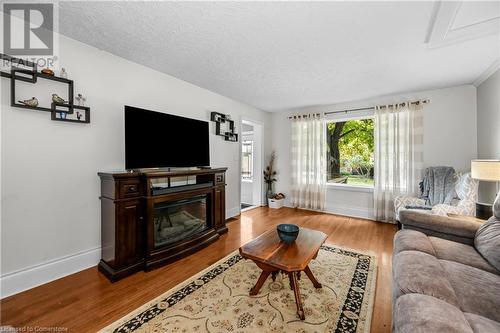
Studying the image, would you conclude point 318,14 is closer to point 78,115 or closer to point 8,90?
point 78,115

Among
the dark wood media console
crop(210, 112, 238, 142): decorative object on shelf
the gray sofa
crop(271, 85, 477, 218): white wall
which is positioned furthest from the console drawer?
crop(271, 85, 477, 218): white wall

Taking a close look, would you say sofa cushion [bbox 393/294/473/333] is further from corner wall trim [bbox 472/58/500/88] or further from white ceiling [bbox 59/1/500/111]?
corner wall trim [bbox 472/58/500/88]

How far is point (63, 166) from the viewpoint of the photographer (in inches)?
82.8

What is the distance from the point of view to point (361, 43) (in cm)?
218

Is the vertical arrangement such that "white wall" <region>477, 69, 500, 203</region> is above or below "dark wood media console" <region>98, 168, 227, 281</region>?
above

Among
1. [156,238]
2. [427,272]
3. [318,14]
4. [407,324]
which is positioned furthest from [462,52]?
[156,238]

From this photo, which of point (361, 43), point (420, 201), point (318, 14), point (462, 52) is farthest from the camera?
point (420, 201)

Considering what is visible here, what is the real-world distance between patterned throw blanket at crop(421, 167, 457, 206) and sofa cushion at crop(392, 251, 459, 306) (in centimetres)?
216

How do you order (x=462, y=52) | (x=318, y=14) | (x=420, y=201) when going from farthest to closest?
1. (x=420, y=201)
2. (x=462, y=52)
3. (x=318, y=14)

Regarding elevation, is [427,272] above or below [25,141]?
below

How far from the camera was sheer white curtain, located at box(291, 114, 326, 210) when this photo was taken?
461cm

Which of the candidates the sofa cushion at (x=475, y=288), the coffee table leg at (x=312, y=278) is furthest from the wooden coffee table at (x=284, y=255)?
the sofa cushion at (x=475, y=288)

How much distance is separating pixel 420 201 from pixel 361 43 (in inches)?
97.9

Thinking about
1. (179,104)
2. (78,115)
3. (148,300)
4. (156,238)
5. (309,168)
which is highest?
(179,104)
